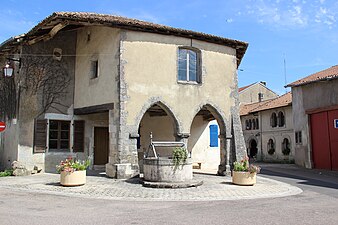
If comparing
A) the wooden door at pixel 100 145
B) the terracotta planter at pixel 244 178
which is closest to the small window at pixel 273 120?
the wooden door at pixel 100 145

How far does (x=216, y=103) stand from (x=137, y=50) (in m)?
4.21

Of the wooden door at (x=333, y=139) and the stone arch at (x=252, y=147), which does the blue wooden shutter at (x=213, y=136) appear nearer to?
the wooden door at (x=333, y=139)

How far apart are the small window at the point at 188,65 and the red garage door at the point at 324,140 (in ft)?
27.6

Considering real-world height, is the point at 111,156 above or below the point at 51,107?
below

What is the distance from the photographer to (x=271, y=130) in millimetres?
28906

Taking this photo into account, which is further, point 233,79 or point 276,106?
point 276,106

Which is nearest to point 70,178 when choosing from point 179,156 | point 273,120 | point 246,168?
point 179,156

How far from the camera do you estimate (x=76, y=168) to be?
10.5 m

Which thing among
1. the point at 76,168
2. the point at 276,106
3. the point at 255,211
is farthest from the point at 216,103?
the point at 276,106

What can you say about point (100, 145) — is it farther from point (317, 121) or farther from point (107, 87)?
point (317, 121)

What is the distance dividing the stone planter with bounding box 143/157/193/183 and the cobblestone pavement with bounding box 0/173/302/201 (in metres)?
0.53

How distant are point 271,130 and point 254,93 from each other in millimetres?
9091

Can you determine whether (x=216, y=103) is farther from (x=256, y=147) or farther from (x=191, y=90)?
(x=256, y=147)

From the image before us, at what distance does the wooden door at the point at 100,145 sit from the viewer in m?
15.2
